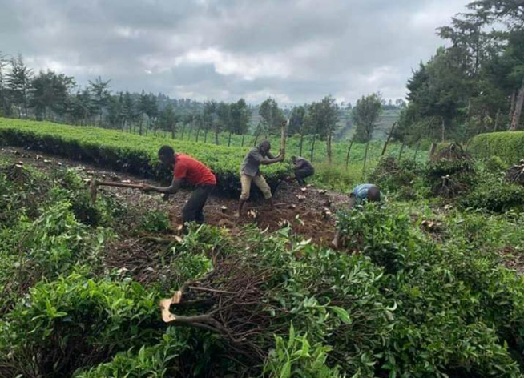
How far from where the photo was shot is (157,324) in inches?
108

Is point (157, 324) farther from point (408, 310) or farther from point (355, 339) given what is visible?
point (408, 310)

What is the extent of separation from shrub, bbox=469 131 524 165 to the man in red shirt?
10619 millimetres

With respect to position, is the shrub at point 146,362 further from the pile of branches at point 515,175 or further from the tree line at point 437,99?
the tree line at point 437,99

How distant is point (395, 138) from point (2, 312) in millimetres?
28476

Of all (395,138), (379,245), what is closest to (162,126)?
(395,138)

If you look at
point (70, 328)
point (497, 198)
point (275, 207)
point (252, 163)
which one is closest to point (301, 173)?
point (275, 207)

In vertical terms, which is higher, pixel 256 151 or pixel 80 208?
pixel 256 151

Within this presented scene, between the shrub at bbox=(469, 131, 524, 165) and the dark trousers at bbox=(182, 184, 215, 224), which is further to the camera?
the shrub at bbox=(469, 131, 524, 165)

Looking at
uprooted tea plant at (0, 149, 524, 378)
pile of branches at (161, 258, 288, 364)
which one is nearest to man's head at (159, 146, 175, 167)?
uprooted tea plant at (0, 149, 524, 378)

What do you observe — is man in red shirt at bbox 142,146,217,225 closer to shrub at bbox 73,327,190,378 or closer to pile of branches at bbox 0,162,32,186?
pile of branches at bbox 0,162,32,186

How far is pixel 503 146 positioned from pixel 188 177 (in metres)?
12.9

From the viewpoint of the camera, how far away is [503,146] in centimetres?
1585

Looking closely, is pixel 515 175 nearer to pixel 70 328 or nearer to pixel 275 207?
pixel 275 207

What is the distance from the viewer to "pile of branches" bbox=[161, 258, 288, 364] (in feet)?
8.38
